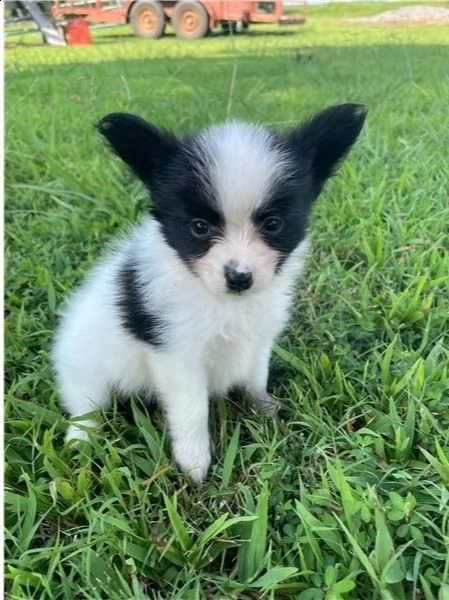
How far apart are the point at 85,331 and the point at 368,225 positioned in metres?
1.70

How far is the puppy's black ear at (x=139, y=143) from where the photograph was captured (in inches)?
73.9

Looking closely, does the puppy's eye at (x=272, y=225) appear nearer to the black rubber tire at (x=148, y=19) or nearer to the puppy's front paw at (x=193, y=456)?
the puppy's front paw at (x=193, y=456)

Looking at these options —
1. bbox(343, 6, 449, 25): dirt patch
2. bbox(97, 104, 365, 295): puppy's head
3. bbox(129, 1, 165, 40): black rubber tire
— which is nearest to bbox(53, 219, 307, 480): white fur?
bbox(97, 104, 365, 295): puppy's head

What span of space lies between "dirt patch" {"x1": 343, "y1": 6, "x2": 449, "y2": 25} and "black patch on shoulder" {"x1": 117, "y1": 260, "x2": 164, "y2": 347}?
4.07m

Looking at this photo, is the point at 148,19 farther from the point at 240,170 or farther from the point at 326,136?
the point at 240,170

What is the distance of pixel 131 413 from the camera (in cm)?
240

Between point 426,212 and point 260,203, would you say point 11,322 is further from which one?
point 426,212

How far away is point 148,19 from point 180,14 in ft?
0.85

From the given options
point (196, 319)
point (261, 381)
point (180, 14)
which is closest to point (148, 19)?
point (180, 14)

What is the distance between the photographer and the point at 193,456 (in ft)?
6.87

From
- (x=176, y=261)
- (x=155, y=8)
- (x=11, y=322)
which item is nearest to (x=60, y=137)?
(x=155, y=8)

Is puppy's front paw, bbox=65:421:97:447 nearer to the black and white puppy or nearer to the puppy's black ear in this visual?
the black and white puppy

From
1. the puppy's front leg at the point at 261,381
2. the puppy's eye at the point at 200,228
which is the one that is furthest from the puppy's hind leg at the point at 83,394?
the puppy's eye at the point at 200,228

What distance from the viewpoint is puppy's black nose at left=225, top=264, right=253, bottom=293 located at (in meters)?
1.81
